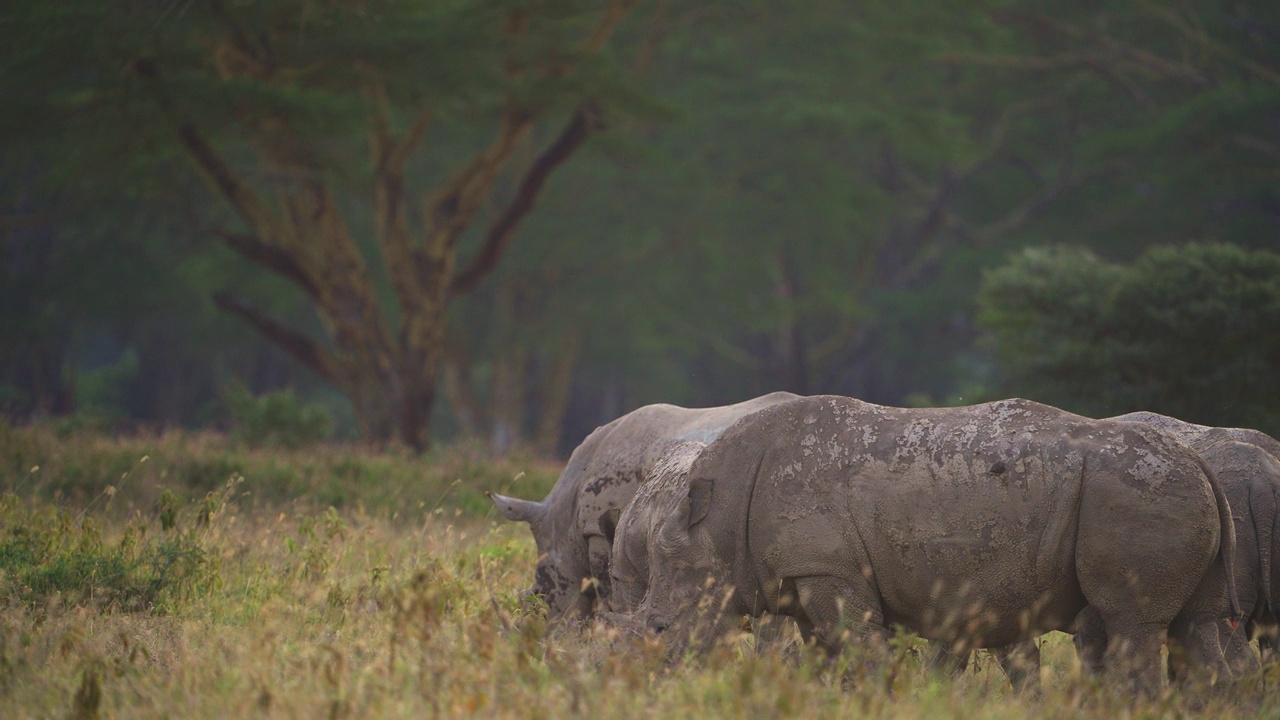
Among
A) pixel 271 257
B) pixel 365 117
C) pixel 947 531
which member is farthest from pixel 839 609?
pixel 271 257

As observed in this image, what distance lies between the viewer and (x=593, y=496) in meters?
8.16

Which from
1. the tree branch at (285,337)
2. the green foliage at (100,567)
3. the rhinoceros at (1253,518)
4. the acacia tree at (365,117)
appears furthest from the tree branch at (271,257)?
the rhinoceros at (1253,518)

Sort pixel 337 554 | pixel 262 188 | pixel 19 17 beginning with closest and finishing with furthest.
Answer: pixel 337 554, pixel 19 17, pixel 262 188

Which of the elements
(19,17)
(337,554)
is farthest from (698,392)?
(337,554)

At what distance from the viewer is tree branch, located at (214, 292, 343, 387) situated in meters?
19.8

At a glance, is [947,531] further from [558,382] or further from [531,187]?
[558,382]

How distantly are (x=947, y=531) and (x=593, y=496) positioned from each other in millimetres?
2840

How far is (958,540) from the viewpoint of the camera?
586 cm

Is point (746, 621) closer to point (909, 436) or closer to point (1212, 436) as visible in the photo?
point (909, 436)

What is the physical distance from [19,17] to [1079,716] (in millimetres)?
12690

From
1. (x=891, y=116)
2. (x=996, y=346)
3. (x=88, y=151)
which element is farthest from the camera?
(x=891, y=116)

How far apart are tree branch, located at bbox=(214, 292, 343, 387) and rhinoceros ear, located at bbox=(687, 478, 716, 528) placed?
581 inches

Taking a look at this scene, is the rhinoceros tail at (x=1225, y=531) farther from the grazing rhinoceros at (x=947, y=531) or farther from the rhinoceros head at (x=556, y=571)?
the rhinoceros head at (x=556, y=571)

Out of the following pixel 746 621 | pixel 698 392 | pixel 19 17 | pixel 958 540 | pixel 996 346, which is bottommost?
pixel 698 392
